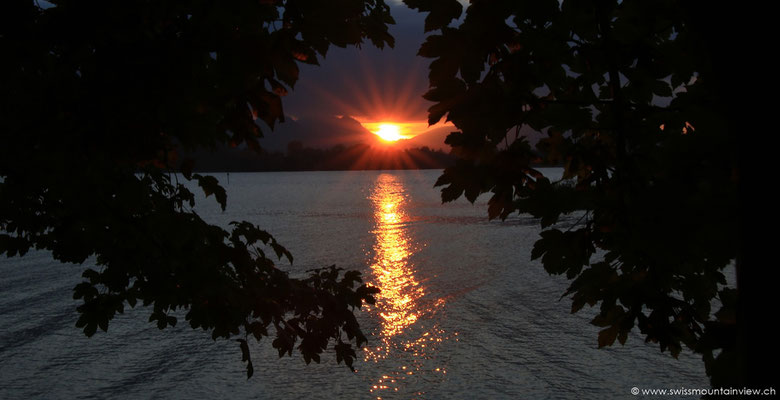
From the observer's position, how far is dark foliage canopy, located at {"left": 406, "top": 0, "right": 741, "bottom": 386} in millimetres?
2229

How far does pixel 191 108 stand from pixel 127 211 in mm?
1615

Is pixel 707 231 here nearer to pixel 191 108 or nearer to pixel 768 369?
pixel 768 369

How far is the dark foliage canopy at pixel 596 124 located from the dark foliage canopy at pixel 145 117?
68 centimetres

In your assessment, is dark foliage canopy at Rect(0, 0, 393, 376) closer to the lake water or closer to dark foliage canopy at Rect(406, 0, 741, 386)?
dark foliage canopy at Rect(406, 0, 741, 386)

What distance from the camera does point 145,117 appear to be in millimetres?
3396

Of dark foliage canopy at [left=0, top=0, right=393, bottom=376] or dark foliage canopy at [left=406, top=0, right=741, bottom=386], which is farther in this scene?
dark foliage canopy at [left=0, top=0, right=393, bottom=376]

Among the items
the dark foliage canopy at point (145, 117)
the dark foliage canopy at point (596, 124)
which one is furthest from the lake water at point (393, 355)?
the dark foliage canopy at point (596, 124)

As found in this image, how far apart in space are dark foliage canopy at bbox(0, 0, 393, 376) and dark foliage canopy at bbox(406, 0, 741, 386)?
2.23ft

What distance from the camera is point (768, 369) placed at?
1612 millimetres

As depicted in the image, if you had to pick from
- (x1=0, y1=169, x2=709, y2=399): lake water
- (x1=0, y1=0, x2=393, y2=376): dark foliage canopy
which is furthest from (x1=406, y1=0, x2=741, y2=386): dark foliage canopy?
(x1=0, y1=169, x2=709, y2=399): lake water

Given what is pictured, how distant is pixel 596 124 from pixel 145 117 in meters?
2.53

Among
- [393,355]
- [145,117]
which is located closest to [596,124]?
[145,117]

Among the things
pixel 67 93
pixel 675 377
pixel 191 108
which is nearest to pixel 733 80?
pixel 191 108

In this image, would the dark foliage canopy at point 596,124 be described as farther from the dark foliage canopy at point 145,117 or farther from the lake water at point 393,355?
the lake water at point 393,355
